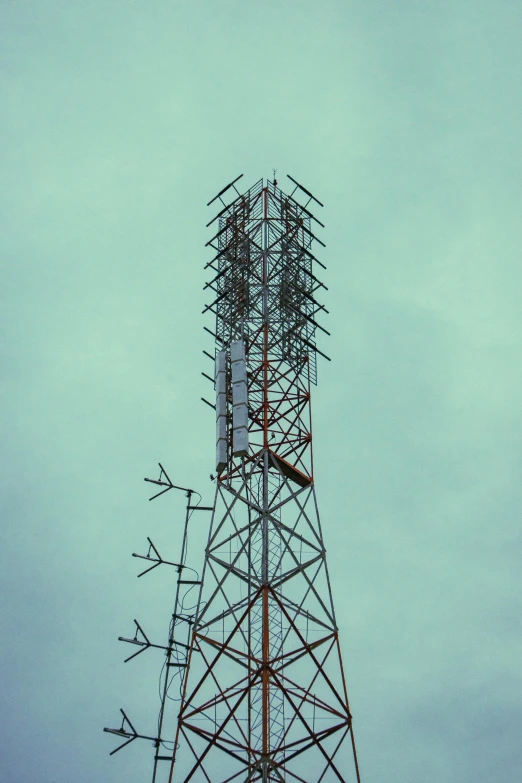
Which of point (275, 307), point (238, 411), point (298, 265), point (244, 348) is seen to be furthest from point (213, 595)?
point (298, 265)

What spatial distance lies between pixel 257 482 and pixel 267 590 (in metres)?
5.57

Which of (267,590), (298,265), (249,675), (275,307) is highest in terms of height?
(298,265)

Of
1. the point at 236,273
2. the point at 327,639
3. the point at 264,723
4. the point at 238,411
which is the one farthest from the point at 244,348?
the point at 264,723

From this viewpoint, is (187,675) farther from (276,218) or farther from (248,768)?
(276,218)

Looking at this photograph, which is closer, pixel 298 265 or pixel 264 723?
pixel 264 723

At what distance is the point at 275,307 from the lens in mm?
42031

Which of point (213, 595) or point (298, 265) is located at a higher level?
point (298, 265)

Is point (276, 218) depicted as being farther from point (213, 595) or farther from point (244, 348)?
point (213, 595)

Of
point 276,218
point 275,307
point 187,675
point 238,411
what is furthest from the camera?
point 276,218

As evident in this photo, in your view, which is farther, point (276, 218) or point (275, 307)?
point (276, 218)

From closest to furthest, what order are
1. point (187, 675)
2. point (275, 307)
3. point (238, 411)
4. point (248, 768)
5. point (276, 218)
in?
point (248, 768), point (187, 675), point (238, 411), point (275, 307), point (276, 218)

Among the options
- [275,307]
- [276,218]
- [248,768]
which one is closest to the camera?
[248,768]

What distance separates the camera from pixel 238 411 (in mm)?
37469

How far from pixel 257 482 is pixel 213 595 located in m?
5.53
